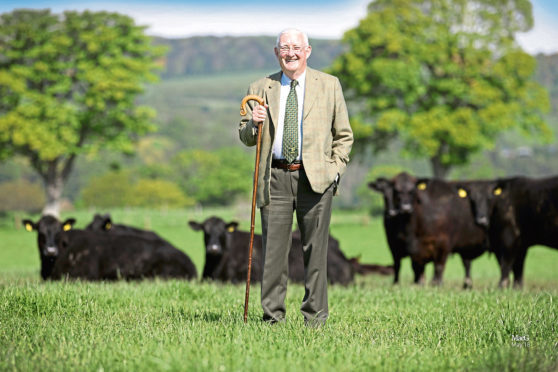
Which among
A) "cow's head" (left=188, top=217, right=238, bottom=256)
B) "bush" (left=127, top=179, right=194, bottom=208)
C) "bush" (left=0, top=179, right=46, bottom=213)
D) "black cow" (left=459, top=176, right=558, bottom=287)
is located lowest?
"bush" (left=0, top=179, right=46, bottom=213)

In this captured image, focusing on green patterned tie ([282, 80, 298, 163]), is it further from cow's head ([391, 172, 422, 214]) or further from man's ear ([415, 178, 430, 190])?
man's ear ([415, 178, 430, 190])

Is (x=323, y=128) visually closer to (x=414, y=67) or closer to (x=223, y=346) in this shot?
(x=223, y=346)

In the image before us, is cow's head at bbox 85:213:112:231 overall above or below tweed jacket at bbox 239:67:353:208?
below

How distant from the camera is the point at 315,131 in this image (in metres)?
6.41

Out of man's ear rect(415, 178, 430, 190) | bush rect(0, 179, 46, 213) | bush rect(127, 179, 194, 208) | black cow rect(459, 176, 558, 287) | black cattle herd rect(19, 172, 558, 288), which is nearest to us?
black cattle herd rect(19, 172, 558, 288)

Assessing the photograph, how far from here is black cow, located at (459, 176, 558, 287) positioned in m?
13.4

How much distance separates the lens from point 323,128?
646cm

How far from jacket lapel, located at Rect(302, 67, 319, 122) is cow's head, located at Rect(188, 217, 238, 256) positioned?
23.4ft

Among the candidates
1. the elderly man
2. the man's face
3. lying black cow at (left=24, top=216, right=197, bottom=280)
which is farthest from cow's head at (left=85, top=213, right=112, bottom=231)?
the man's face

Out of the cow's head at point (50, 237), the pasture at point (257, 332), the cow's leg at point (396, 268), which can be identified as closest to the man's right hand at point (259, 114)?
the pasture at point (257, 332)

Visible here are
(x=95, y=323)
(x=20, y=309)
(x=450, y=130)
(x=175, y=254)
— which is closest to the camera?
(x=95, y=323)

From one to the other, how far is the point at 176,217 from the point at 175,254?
36148 mm

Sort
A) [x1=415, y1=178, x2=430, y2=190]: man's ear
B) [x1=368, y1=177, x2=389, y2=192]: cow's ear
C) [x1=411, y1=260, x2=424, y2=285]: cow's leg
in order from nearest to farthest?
1. [x1=411, y1=260, x2=424, y2=285]: cow's leg
2. [x1=415, y1=178, x2=430, y2=190]: man's ear
3. [x1=368, y1=177, x2=389, y2=192]: cow's ear

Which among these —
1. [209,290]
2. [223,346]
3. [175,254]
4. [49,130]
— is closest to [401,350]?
[223,346]
